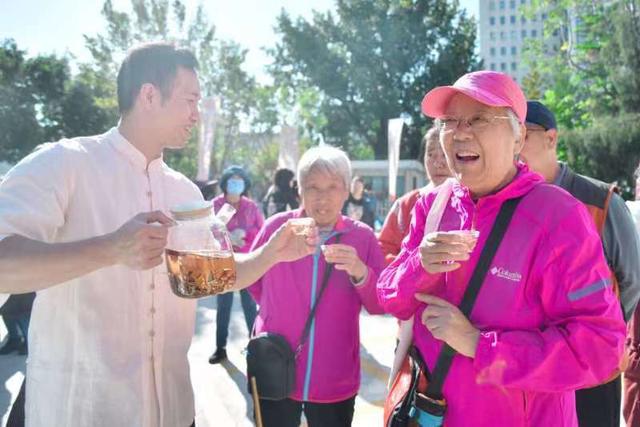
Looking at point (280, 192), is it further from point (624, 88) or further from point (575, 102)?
point (575, 102)

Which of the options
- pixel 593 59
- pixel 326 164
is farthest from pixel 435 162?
pixel 593 59

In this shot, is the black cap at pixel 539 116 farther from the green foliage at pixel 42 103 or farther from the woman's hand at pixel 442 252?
the green foliage at pixel 42 103

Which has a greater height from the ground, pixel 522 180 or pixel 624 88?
pixel 624 88

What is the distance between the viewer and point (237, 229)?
586 centimetres

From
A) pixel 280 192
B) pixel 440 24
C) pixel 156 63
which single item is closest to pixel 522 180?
pixel 156 63

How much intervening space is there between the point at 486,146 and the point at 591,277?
0.53 meters

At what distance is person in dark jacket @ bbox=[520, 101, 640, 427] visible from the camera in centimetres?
236

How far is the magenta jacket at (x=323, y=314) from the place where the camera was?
257cm

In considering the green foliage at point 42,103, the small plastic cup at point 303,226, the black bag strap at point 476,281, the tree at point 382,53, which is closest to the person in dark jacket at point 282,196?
the small plastic cup at point 303,226

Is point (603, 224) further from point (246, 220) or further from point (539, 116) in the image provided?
point (246, 220)

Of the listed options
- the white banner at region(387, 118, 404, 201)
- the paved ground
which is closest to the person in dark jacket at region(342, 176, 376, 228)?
the white banner at region(387, 118, 404, 201)

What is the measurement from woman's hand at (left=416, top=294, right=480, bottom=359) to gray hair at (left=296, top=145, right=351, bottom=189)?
1358 millimetres

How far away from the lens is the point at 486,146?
1.69 meters

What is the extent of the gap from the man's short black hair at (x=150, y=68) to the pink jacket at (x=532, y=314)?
1.16 metres
